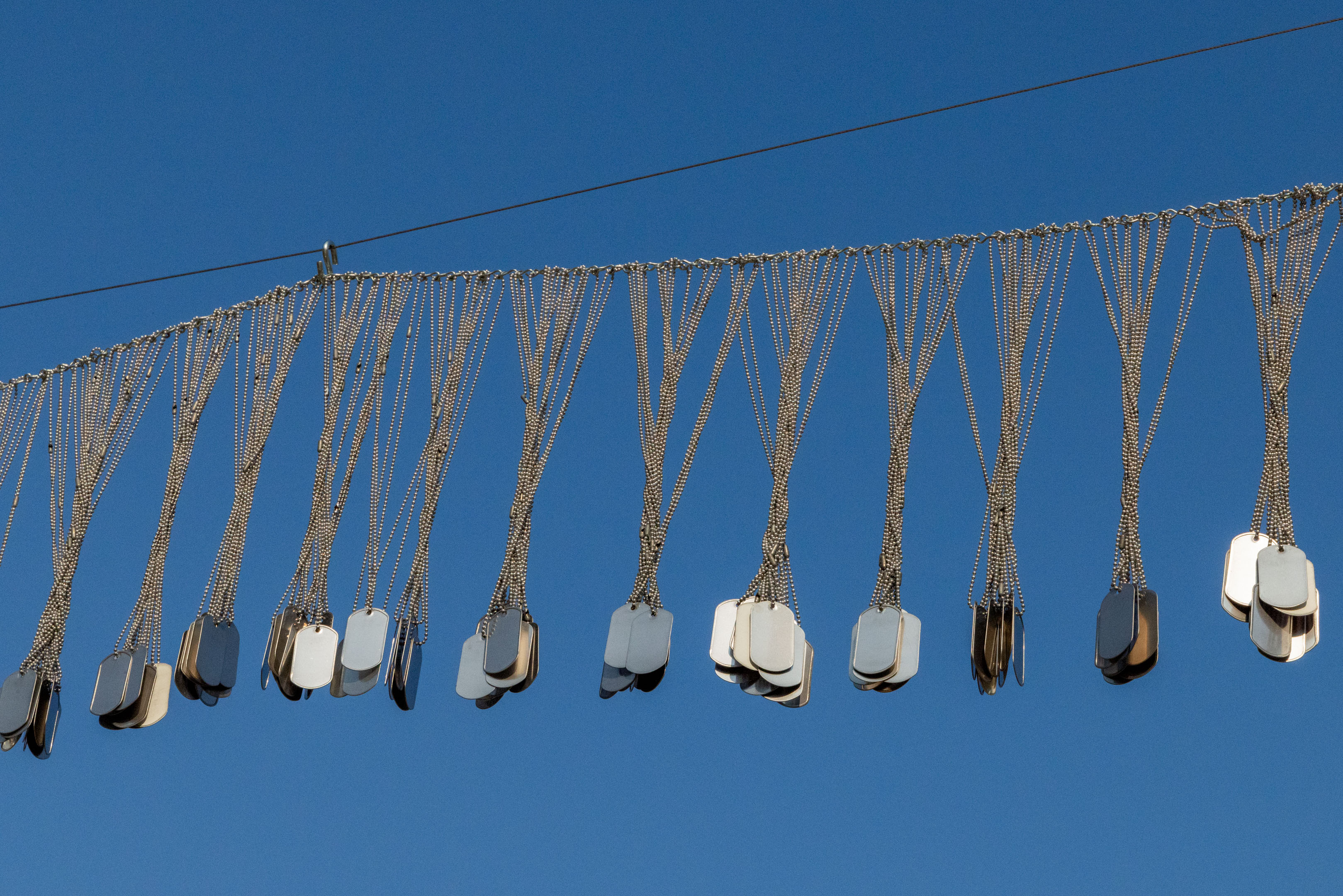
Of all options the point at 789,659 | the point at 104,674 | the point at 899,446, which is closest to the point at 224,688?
the point at 104,674

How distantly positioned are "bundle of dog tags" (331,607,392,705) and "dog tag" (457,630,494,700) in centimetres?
17

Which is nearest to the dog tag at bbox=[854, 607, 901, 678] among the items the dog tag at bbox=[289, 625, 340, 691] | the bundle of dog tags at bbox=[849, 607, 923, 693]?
the bundle of dog tags at bbox=[849, 607, 923, 693]

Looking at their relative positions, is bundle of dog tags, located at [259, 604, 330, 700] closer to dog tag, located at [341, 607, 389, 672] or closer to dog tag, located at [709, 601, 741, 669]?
dog tag, located at [341, 607, 389, 672]

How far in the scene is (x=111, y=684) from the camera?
521 centimetres

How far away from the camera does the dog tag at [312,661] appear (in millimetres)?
5023

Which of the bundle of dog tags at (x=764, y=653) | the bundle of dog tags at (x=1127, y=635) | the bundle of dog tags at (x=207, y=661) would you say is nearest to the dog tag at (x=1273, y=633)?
the bundle of dog tags at (x=1127, y=635)

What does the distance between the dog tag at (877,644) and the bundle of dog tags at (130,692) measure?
83.9 inches

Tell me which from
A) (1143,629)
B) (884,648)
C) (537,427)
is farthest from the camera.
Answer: (537,427)

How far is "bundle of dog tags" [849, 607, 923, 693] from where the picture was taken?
4.50 meters

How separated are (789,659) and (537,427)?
1119mm

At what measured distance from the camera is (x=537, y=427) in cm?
507

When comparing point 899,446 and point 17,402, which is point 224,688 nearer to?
point 17,402

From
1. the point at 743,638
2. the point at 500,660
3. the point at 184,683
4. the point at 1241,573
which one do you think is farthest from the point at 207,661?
the point at 1241,573

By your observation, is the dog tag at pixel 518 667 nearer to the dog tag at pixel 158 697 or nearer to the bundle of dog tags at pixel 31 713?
the dog tag at pixel 158 697
